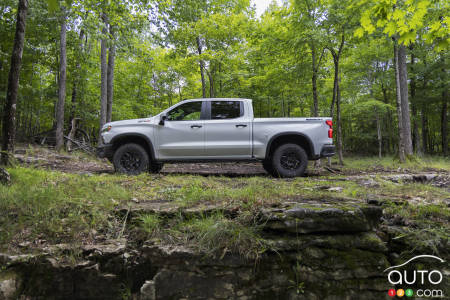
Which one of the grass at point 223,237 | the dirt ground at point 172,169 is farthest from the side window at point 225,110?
the grass at point 223,237

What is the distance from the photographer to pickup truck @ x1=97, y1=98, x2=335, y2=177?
19.0 feet

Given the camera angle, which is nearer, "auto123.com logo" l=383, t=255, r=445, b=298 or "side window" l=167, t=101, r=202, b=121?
"auto123.com logo" l=383, t=255, r=445, b=298

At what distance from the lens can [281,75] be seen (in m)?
12.3

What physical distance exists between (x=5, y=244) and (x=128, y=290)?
1.55 metres

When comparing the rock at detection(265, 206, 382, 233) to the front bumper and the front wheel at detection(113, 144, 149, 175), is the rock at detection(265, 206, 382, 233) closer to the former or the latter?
the front bumper

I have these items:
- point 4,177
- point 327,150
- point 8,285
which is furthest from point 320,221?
point 4,177

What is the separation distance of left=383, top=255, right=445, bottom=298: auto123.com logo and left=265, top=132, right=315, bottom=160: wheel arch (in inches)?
138

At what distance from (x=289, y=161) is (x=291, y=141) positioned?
484 mm

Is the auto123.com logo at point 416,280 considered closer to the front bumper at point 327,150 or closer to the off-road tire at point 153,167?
the front bumper at point 327,150

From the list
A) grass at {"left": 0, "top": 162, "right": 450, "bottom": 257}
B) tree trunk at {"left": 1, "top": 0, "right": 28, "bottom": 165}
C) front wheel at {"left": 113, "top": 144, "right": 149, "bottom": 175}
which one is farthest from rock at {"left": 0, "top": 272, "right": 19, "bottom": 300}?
front wheel at {"left": 113, "top": 144, "right": 149, "bottom": 175}

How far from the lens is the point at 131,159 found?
19.4ft

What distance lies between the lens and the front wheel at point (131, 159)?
580cm

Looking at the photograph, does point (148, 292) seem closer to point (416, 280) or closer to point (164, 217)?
point (164, 217)

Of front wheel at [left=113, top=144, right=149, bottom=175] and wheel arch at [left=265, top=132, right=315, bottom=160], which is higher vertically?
wheel arch at [left=265, top=132, right=315, bottom=160]
